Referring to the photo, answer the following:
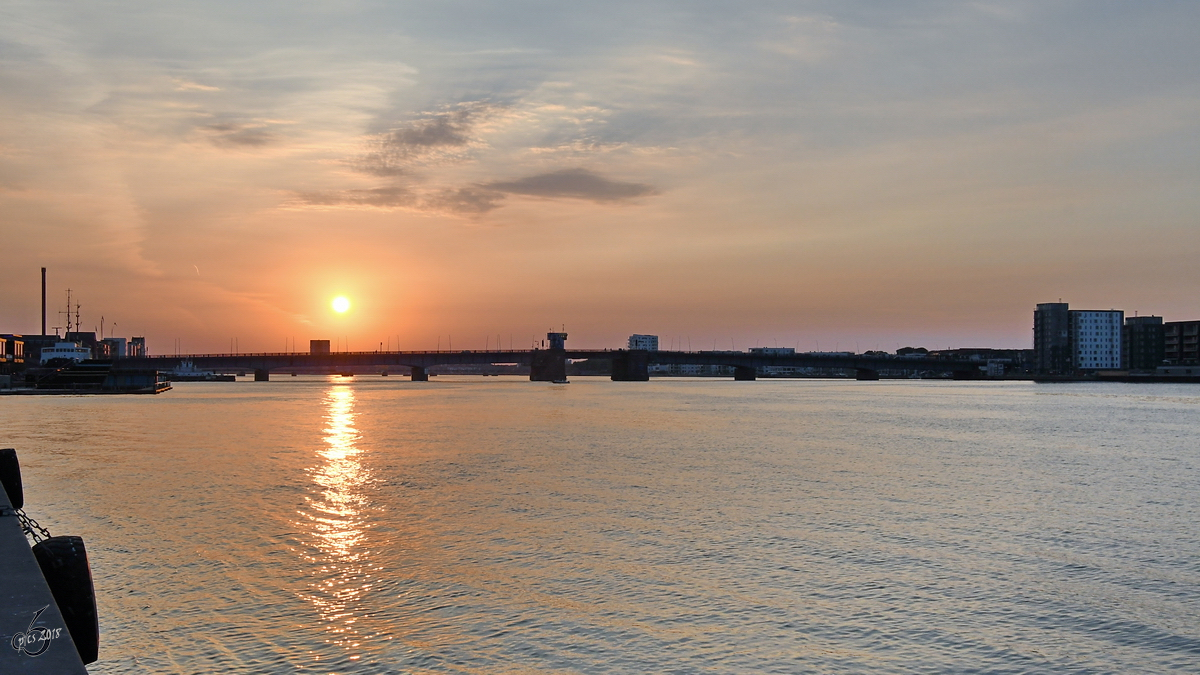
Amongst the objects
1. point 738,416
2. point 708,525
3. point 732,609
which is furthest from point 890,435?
point 732,609

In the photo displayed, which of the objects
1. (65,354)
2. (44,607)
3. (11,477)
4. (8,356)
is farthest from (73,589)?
(8,356)

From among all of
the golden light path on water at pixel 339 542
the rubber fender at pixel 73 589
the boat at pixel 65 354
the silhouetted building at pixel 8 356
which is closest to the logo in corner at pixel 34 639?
the rubber fender at pixel 73 589

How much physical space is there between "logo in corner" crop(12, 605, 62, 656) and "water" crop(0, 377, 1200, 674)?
6473 mm

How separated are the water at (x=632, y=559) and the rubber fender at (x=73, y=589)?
3026 millimetres

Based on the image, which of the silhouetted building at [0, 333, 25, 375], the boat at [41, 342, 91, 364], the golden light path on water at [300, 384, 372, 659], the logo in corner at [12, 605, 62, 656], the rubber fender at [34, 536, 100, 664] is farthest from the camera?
the silhouetted building at [0, 333, 25, 375]

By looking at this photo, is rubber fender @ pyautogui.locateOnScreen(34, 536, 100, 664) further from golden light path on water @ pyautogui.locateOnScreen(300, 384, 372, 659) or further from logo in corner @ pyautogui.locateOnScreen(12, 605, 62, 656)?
golden light path on water @ pyautogui.locateOnScreen(300, 384, 372, 659)

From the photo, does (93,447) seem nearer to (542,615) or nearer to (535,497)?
(535,497)

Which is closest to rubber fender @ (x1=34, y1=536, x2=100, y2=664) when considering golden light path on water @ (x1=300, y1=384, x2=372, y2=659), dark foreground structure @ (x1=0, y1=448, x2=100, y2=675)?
dark foreground structure @ (x1=0, y1=448, x2=100, y2=675)

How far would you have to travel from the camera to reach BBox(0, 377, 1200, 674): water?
53.3 feet

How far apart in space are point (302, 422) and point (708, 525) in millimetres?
66614

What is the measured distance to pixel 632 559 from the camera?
2341 centimetres

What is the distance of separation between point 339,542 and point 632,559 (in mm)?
8980

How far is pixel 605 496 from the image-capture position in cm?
3509

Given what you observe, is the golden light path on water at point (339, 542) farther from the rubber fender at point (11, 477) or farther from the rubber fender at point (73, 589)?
the rubber fender at point (11, 477)
